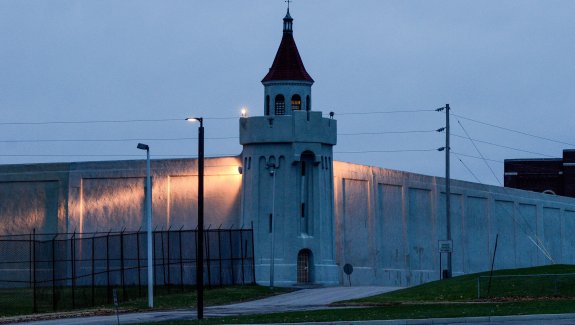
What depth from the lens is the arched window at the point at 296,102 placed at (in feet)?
266

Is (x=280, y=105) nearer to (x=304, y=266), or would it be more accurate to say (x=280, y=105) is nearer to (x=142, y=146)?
(x=304, y=266)

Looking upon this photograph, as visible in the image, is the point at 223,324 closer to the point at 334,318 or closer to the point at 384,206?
the point at 334,318

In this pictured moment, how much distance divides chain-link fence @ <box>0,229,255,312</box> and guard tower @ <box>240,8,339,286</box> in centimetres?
164

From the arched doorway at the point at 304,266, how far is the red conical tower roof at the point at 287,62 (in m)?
11.3

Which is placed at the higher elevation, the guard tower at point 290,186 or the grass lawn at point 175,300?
the guard tower at point 290,186

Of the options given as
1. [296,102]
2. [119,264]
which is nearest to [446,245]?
[296,102]

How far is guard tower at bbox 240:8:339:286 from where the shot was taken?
78500 mm

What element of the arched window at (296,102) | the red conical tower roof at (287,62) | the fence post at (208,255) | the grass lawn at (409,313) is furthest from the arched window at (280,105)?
the grass lawn at (409,313)

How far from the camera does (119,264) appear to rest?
8225cm

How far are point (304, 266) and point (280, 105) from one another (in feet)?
34.5

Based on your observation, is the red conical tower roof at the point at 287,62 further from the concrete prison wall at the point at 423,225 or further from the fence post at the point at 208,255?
the fence post at the point at 208,255

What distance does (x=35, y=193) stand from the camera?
290 feet

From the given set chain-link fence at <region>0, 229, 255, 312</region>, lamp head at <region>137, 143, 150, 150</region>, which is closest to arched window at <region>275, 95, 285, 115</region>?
chain-link fence at <region>0, 229, 255, 312</region>

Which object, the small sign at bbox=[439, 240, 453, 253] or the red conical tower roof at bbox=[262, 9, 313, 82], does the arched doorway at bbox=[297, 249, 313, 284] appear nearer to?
the small sign at bbox=[439, 240, 453, 253]
